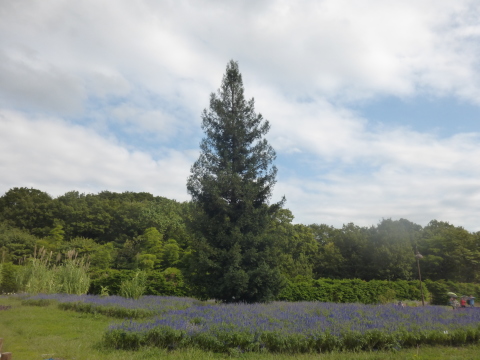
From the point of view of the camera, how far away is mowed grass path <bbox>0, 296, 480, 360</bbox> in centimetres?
612

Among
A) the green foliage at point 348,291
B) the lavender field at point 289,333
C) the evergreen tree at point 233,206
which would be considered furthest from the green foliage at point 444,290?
the lavender field at point 289,333

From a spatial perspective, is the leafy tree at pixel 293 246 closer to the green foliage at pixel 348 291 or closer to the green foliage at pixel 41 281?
the green foliage at pixel 348 291

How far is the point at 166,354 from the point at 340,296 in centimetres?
1625

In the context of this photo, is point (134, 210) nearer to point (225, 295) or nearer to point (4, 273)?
point (4, 273)

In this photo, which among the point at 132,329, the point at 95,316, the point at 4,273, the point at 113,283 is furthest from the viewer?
the point at 4,273

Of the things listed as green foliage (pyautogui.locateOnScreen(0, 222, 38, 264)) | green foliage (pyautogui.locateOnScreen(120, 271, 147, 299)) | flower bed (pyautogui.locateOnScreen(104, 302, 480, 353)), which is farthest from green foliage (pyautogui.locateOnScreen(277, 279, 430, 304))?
green foliage (pyautogui.locateOnScreen(0, 222, 38, 264))

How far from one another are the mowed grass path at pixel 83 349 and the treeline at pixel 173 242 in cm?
1034

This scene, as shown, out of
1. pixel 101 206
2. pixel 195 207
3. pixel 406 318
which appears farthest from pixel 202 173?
pixel 101 206

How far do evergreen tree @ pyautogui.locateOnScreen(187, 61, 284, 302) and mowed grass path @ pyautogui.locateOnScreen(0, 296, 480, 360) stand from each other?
4.60 m

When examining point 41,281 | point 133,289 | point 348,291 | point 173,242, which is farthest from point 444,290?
point 41,281

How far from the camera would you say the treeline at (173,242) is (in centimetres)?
3084

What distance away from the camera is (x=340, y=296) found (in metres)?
20.2

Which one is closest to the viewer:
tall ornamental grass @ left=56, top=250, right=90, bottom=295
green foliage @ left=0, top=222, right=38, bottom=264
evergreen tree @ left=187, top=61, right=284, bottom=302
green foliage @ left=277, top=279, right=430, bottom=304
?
evergreen tree @ left=187, top=61, right=284, bottom=302

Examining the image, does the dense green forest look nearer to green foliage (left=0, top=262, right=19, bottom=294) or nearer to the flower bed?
green foliage (left=0, top=262, right=19, bottom=294)
